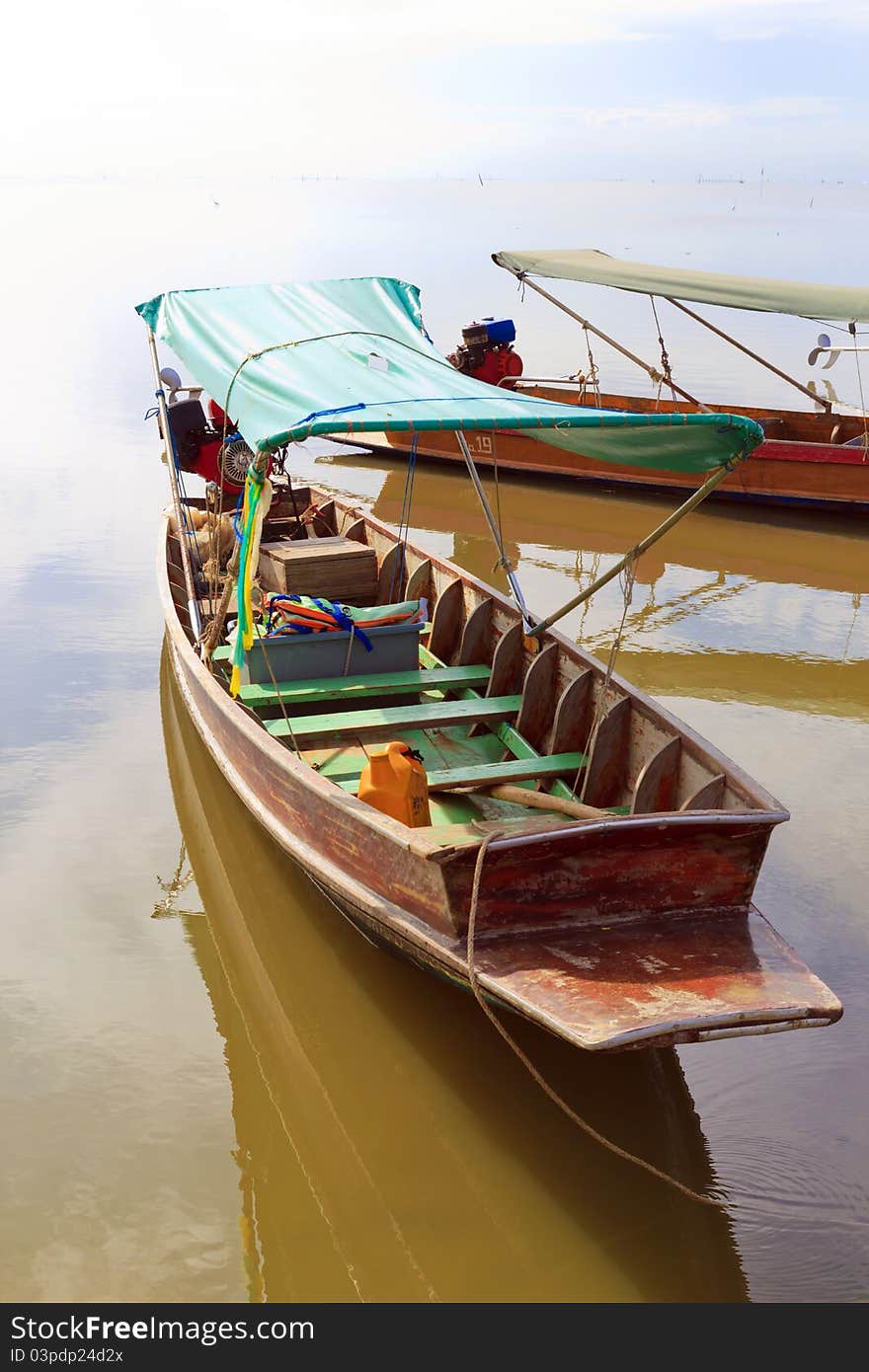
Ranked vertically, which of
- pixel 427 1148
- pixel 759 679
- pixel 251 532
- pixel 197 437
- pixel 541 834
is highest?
pixel 197 437

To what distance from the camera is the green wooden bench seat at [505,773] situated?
19.7 ft

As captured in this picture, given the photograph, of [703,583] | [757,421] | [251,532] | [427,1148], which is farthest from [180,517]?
[757,421]

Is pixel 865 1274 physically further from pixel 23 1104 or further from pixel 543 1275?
pixel 23 1104

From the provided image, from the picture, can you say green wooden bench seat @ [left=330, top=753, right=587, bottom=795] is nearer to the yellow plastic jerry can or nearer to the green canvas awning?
the yellow plastic jerry can

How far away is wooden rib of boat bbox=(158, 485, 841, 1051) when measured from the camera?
13.9 ft

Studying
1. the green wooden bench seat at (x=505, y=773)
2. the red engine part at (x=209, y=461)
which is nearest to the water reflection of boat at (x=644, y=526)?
the red engine part at (x=209, y=461)

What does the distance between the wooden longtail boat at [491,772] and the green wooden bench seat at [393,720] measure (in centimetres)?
2

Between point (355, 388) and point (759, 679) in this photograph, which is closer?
point (355, 388)

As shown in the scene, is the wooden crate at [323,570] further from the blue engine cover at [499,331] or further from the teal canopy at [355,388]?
the blue engine cover at [499,331]

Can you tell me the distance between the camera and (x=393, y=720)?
667 centimetres

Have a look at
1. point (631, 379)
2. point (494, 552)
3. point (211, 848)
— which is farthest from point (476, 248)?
point (211, 848)

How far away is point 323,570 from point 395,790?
318 cm

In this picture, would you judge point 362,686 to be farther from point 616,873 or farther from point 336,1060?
point 616,873
